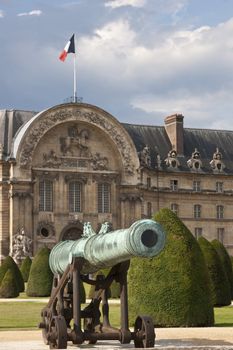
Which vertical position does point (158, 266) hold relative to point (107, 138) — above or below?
below

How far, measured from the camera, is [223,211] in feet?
267

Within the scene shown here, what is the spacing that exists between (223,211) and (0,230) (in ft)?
73.3

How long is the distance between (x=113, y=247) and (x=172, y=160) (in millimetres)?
62551

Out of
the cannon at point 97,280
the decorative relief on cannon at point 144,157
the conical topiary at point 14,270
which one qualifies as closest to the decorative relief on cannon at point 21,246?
the decorative relief on cannon at point 144,157

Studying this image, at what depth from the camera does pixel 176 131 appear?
267ft

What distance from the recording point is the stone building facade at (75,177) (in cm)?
6938

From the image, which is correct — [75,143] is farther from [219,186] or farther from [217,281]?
[217,281]

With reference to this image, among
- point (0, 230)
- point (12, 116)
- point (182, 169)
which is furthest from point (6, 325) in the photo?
point (182, 169)

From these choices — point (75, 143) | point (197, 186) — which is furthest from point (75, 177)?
point (197, 186)

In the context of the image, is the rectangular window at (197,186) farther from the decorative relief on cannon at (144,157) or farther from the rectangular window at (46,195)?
the rectangular window at (46,195)

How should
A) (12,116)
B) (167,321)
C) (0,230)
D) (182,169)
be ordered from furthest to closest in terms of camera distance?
(182,169)
(12,116)
(0,230)
(167,321)

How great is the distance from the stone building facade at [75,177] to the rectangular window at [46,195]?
8 cm

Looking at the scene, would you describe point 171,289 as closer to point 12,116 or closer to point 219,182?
point 12,116

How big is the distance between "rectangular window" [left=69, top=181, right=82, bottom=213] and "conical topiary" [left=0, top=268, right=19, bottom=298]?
2479cm
